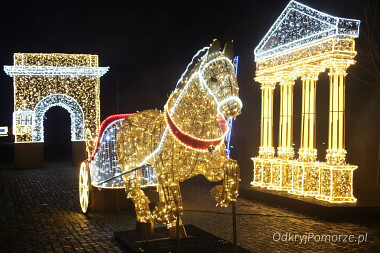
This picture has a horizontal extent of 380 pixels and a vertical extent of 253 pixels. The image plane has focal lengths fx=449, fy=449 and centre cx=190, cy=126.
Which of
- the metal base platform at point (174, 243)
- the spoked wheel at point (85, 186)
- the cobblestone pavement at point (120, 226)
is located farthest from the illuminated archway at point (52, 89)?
the metal base platform at point (174, 243)

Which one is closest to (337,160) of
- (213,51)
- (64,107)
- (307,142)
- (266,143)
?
(307,142)

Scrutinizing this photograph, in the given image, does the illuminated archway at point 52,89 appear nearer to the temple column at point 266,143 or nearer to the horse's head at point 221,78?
the temple column at point 266,143

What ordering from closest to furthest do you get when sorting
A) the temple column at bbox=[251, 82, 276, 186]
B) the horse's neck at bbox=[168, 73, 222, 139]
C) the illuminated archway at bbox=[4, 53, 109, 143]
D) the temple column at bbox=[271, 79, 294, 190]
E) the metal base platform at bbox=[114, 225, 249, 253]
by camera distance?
the horse's neck at bbox=[168, 73, 222, 139]
the metal base platform at bbox=[114, 225, 249, 253]
the temple column at bbox=[271, 79, 294, 190]
the temple column at bbox=[251, 82, 276, 186]
the illuminated archway at bbox=[4, 53, 109, 143]

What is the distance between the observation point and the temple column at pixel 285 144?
38.6ft

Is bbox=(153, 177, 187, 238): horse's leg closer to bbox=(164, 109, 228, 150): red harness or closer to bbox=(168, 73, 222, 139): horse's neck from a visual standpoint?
bbox=(164, 109, 228, 150): red harness

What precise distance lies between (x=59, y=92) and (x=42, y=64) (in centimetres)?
148

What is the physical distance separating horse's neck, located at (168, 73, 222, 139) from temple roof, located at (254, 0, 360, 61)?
16.0 ft

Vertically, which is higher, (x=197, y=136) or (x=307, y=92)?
(x=307, y=92)

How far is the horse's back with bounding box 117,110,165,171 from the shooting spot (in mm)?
6965

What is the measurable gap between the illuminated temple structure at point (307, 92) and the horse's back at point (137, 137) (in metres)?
4.58

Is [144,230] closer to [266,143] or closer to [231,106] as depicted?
[231,106]

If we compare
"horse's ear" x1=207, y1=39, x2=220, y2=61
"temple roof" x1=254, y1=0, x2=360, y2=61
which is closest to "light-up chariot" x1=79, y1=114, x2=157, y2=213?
"horse's ear" x1=207, y1=39, x2=220, y2=61

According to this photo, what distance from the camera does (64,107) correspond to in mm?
21375

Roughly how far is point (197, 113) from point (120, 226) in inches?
136
